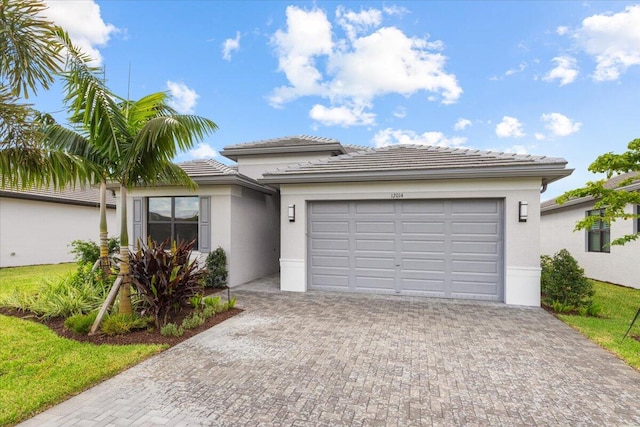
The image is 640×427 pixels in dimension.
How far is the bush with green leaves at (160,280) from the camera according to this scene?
5.76 meters

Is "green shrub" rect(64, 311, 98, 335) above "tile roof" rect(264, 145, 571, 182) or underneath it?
underneath

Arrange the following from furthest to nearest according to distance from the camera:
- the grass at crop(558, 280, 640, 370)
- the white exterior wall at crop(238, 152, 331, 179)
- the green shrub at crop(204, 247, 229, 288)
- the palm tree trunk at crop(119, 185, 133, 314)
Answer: the white exterior wall at crop(238, 152, 331, 179)
the green shrub at crop(204, 247, 229, 288)
the palm tree trunk at crop(119, 185, 133, 314)
the grass at crop(558, 280, 640, 370)

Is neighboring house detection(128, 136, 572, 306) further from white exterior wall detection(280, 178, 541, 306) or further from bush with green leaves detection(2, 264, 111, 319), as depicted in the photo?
bush with green leaves detection(2, 264, 111, 319)

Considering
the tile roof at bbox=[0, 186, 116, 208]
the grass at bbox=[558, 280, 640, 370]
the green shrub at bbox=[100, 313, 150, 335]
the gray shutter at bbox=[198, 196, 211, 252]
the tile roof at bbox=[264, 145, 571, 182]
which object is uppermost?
the tile roof at bbox=[264, 145, 571, 182]

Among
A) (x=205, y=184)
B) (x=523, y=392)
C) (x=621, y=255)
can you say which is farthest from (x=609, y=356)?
(x=205, y=184)

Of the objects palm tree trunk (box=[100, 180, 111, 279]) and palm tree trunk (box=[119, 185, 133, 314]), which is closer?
palm tree trunk (box=[119, 185, 133, 314])

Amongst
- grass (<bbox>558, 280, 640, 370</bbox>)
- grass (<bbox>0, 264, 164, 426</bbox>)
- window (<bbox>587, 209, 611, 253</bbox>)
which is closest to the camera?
grass (<bbox>0, 264, 164, 426</bbox>)

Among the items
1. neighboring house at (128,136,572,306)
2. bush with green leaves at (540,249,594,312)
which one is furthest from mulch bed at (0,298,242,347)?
bush with green leaves at (540,249,594,312)

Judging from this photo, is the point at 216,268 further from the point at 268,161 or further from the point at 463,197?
the point at 463,197

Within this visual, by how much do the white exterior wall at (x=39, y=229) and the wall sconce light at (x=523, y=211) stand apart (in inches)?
571

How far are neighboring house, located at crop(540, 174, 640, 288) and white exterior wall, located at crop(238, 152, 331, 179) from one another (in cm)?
938

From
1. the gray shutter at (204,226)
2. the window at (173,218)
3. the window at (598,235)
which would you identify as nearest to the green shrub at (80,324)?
the gray shutter at (204,226)

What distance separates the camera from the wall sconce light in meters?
7.54

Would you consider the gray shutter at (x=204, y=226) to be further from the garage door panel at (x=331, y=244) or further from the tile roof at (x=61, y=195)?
the tile roof at (x=61, y=195)
